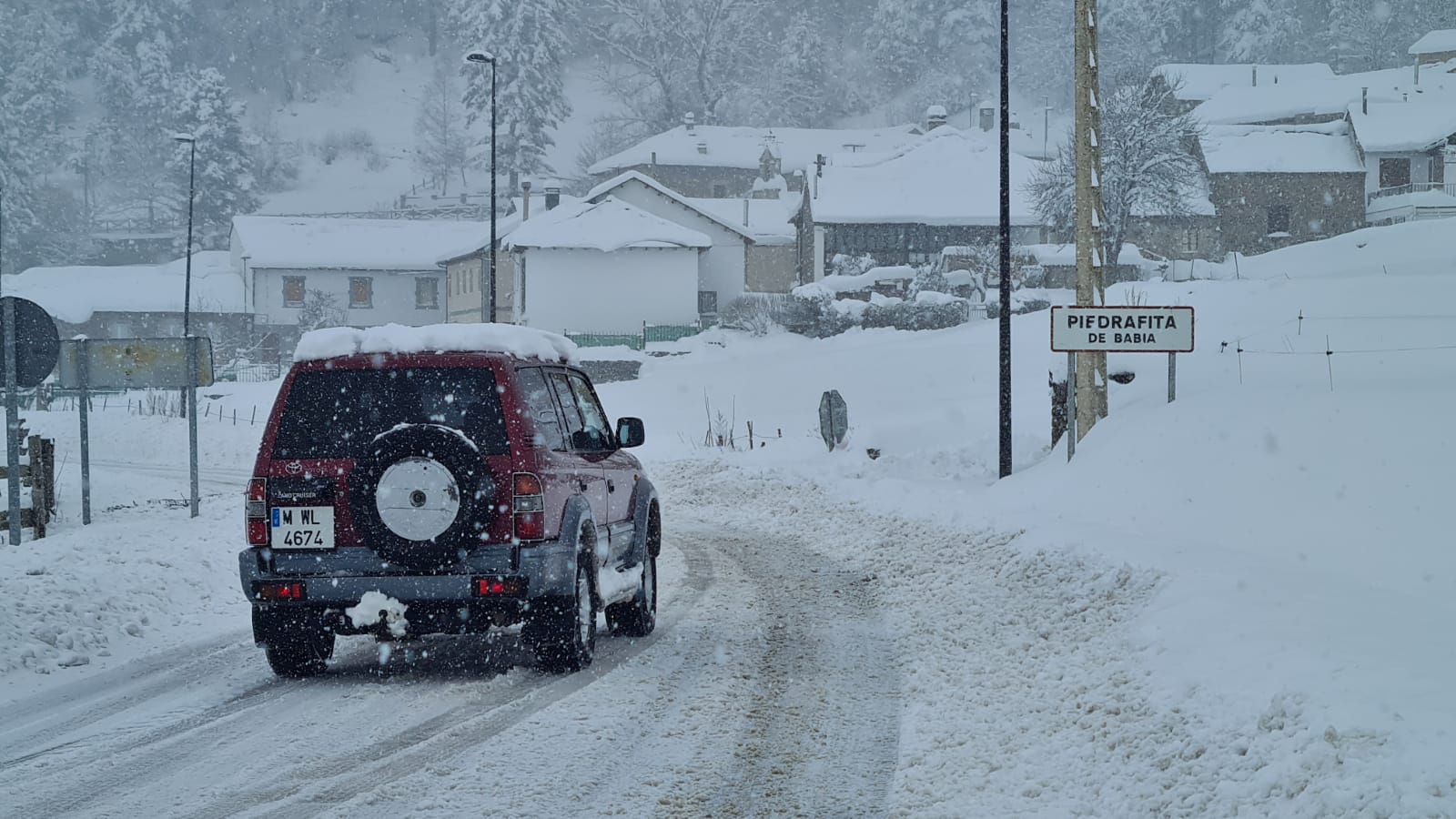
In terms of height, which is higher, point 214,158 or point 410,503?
point 214,158

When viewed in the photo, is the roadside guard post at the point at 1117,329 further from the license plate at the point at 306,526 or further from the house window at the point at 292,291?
the house window at the point at 292,291

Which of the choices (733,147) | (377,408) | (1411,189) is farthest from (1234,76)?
(377,408)

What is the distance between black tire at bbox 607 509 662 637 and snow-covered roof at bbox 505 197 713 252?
47.1 m

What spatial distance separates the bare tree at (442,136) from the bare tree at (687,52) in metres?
15.5

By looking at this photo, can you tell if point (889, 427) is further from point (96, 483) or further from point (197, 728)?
point (197, 728)

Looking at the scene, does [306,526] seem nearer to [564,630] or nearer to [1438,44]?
[564,630]

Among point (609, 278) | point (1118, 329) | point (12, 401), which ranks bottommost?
point (12, 401)

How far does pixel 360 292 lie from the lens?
253 feet

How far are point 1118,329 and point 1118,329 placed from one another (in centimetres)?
1

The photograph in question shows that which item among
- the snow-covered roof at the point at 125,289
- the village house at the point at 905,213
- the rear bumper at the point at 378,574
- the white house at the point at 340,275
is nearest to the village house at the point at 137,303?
the snow-covered roof at the point at 125,289

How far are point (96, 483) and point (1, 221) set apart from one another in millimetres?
76390

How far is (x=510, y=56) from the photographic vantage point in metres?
102

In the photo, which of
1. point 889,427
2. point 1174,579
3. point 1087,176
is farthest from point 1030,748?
point 889,427

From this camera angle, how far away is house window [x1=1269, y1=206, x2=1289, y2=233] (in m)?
62.3
